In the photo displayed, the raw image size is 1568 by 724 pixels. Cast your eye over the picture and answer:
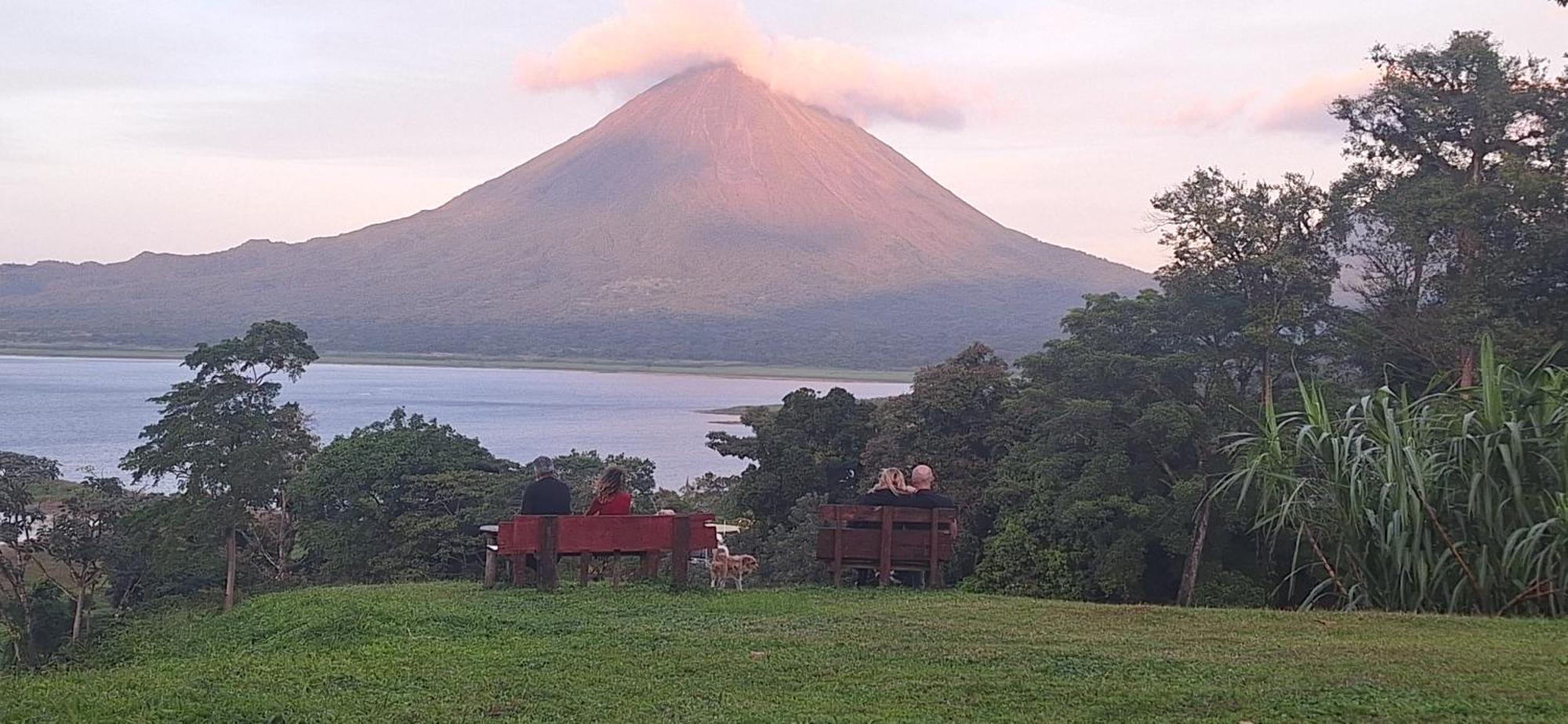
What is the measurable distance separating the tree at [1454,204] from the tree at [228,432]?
19.0 metres

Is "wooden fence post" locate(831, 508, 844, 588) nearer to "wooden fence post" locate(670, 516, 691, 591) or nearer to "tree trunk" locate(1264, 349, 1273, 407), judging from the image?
"wooden fence post" locate(670, 516, 691, 591)

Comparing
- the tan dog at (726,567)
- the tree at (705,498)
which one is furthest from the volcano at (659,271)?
the tan dog at (726,567)

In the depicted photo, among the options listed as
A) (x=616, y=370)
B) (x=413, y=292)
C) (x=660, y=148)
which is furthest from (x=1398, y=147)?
(x=660, y=148)

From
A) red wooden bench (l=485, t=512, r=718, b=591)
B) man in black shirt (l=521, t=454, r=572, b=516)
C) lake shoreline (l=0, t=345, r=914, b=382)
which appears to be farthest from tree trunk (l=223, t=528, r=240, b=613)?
lake shoreline (l=0, t=345, r=914, b=382)

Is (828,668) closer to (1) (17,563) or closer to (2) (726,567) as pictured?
(2) (726,567)

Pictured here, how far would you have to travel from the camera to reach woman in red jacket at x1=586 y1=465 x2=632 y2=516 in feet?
32.6

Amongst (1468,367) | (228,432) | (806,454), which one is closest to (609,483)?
(1468,367)

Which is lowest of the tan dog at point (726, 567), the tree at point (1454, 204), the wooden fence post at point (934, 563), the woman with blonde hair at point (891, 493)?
the tan dog at point (726, 567)

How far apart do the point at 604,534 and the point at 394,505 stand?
1774 cm

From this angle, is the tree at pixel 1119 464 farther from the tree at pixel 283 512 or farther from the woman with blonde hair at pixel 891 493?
the tree at pixel 283 512

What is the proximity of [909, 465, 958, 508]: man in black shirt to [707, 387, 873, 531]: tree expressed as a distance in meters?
15.5

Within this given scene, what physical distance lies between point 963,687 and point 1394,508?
4823 millimetres

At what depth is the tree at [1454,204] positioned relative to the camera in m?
18.5

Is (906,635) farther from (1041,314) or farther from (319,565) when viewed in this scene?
(1041,314)
